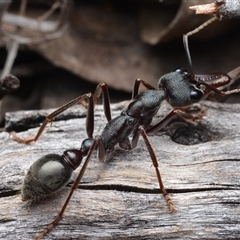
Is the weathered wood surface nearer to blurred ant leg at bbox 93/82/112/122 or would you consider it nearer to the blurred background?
blurred ant leg at bbox 93/82/112/122

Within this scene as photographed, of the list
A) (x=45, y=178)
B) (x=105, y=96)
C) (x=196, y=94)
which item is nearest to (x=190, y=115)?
(x=196, y=94)

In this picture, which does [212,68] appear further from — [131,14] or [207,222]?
[207,222]

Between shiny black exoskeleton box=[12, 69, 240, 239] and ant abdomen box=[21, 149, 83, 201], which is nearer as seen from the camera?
ant abdomen box=[21, 149, 83, 201]

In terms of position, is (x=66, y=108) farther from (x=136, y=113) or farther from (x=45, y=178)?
(x=45, y=178)

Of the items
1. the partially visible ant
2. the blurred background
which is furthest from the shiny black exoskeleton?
→ the blurred background

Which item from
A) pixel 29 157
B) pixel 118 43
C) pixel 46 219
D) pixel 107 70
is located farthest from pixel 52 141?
pixel 118 43

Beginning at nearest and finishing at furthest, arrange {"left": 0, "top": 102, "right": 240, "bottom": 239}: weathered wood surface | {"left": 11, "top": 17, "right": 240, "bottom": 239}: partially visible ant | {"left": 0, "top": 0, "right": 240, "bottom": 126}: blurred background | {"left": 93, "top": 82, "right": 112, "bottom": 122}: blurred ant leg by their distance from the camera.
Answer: {"left": 0, "top": 102, "right": 240, "bottom": 239}: weathered wood surface
{"left": 11, "top": 17, "right": 240, "bottom": 239}: partially visible ant
{"left": 93, "top": 82, "right": 112, "bottom": 122}: blurred ant leg
{"left": 0, "top": 0, "right": 240, "bottom": 126}: blurred background
